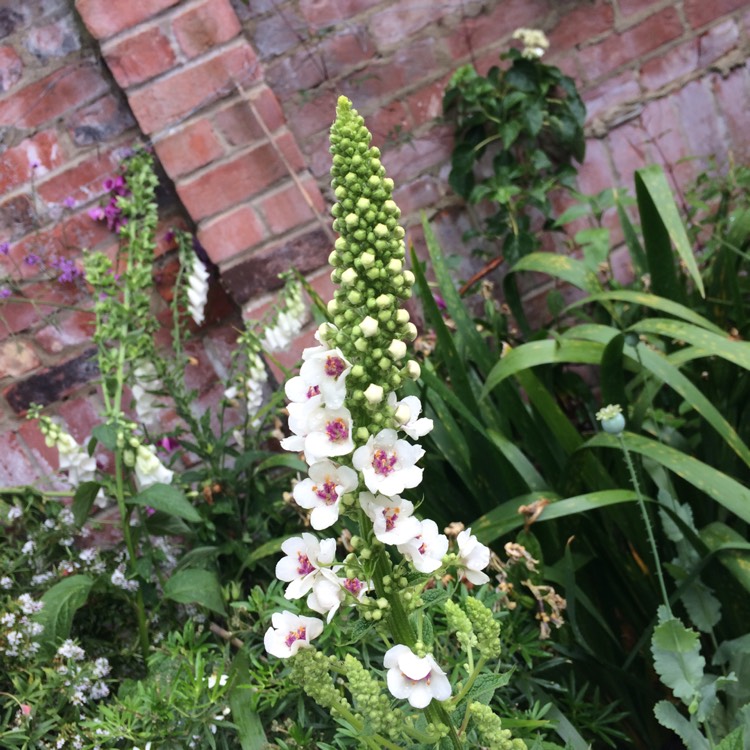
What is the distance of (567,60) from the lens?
2.40m

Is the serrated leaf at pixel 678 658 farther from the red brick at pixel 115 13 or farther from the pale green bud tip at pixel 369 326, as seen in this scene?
the red brick at pixel 115 13

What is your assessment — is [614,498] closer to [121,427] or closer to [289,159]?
[121,427]

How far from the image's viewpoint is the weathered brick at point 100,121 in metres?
2.12

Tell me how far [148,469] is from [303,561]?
86 centimetres

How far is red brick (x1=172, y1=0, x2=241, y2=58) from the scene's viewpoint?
200 cm

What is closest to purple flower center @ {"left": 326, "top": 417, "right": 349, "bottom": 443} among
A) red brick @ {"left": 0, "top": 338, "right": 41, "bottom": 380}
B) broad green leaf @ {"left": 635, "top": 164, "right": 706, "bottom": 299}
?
broad green leaf @ {"left": 635, "top": 164, "right": 706, "bottom": 299}

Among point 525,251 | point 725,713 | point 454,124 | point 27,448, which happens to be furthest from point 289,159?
point 725,713

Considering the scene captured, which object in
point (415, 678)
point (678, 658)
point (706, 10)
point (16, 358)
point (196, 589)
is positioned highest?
point (16, 358)

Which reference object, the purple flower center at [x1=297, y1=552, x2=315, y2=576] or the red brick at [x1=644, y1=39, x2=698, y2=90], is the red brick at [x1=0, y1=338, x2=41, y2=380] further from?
the red brick at [x1=644, y1=39, x2=698, y2=90]

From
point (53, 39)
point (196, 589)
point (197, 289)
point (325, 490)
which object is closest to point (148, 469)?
point (196, 589)

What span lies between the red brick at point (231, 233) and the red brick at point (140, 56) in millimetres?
379

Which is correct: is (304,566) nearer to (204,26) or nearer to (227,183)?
(227,183)

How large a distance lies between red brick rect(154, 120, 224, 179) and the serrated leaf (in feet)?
4.97

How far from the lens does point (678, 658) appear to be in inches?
45.4
